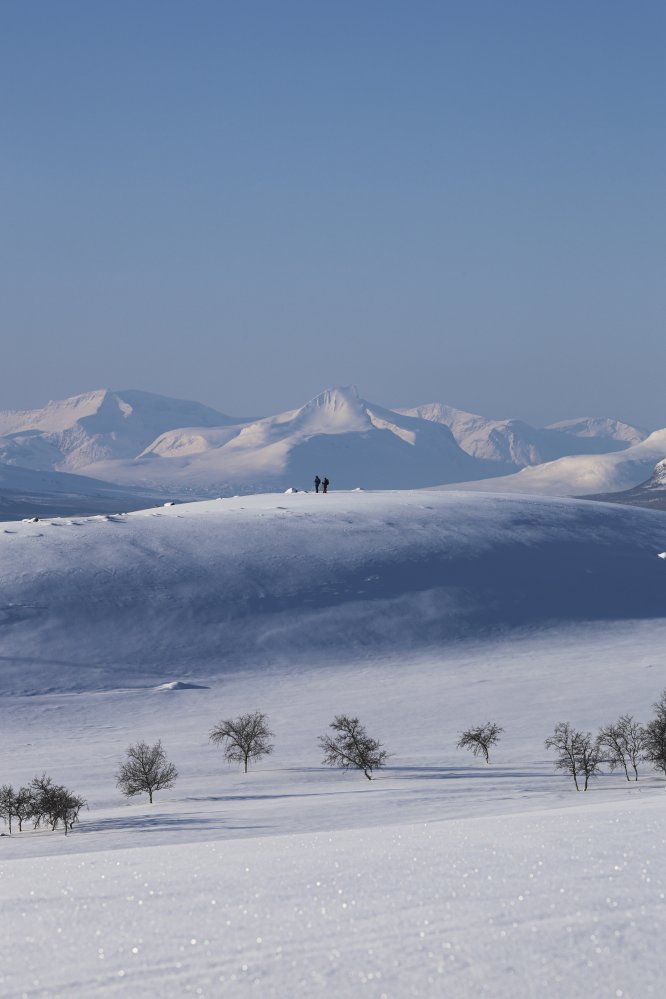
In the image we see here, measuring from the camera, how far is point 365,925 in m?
13.9

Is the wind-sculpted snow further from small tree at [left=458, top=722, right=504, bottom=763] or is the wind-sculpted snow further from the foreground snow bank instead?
the foreground snow bank

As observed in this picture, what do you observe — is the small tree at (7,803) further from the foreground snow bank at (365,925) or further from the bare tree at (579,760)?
the foreground snow bank at (365,925)

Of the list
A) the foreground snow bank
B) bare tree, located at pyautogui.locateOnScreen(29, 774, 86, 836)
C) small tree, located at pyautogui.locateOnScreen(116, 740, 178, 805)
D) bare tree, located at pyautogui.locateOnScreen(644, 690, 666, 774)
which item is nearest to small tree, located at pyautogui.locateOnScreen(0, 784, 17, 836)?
bare tree, located at pyautogui.locateOnScreen(29, 774, 86, 836)

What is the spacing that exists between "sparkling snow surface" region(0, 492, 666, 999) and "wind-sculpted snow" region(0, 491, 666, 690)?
0.43 meters

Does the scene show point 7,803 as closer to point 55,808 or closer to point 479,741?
point 55,808

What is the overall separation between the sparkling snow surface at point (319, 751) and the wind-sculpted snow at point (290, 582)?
43 centimetres

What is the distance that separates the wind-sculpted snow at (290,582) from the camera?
104000 mm

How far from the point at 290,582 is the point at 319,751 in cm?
4847

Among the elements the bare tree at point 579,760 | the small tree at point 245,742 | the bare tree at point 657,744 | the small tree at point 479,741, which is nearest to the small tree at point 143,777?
the small tree at point 245,742

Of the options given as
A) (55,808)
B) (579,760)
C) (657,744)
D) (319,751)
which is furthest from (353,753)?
(55,808)

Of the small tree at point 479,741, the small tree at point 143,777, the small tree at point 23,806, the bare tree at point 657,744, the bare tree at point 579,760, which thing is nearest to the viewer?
the small tree at point 23,806

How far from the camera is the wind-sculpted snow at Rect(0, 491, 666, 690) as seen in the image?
104m

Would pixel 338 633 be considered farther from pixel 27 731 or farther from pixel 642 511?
pixel 642 511

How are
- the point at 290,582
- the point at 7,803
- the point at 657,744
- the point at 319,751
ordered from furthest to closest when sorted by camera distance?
the point at 290,582
the point at 319,751
the point at 657,744
the point at 7,803
